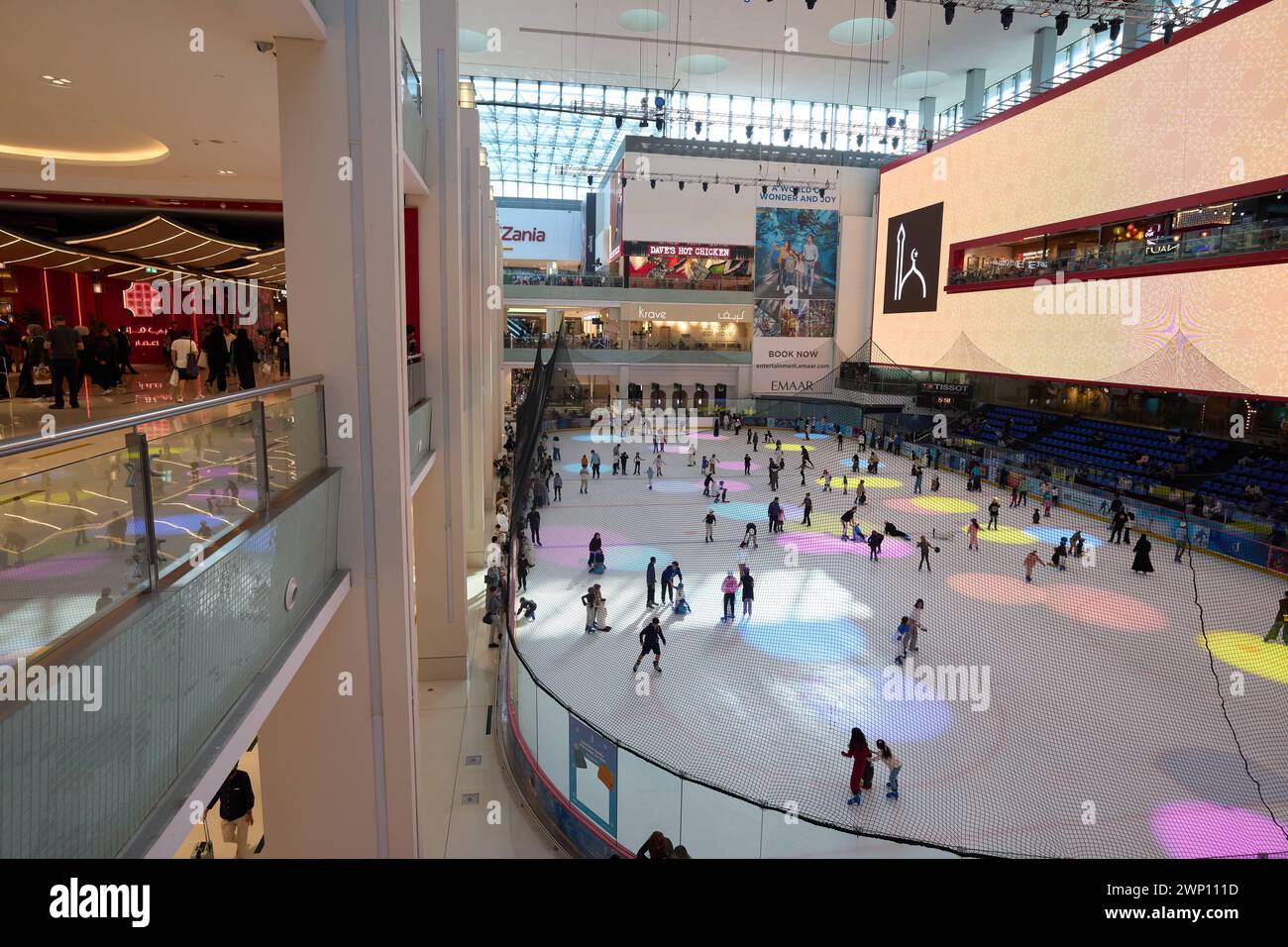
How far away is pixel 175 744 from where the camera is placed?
87.6 inches

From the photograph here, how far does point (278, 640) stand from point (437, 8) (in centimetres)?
848

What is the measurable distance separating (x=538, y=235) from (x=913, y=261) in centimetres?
2054

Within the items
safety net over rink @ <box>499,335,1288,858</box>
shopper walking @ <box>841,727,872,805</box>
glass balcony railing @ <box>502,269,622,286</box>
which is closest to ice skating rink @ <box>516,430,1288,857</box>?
safety net over rink @ <box>499,335,1288,858</box>

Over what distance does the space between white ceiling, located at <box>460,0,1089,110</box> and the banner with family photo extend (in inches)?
203

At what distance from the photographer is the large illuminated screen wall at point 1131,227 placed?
15.1m

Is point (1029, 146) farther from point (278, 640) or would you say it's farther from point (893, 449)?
point (278, 640)

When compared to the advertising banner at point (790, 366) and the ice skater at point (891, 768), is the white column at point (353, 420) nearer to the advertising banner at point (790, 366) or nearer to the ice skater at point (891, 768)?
the ice skater at point (891, 768)

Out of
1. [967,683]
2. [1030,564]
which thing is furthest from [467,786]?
[1030,564]

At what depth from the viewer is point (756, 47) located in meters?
26.1

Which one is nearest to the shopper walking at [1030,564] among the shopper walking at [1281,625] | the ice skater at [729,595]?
the shopper walking at [1281,625]

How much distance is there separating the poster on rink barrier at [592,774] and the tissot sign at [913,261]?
2571 centimetres

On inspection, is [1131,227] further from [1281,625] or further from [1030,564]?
[1281,625]

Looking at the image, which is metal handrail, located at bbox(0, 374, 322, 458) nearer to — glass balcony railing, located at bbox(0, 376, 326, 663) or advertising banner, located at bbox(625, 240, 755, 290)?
glass balcony railing, located at bbox(0, 376, 326, 663)
